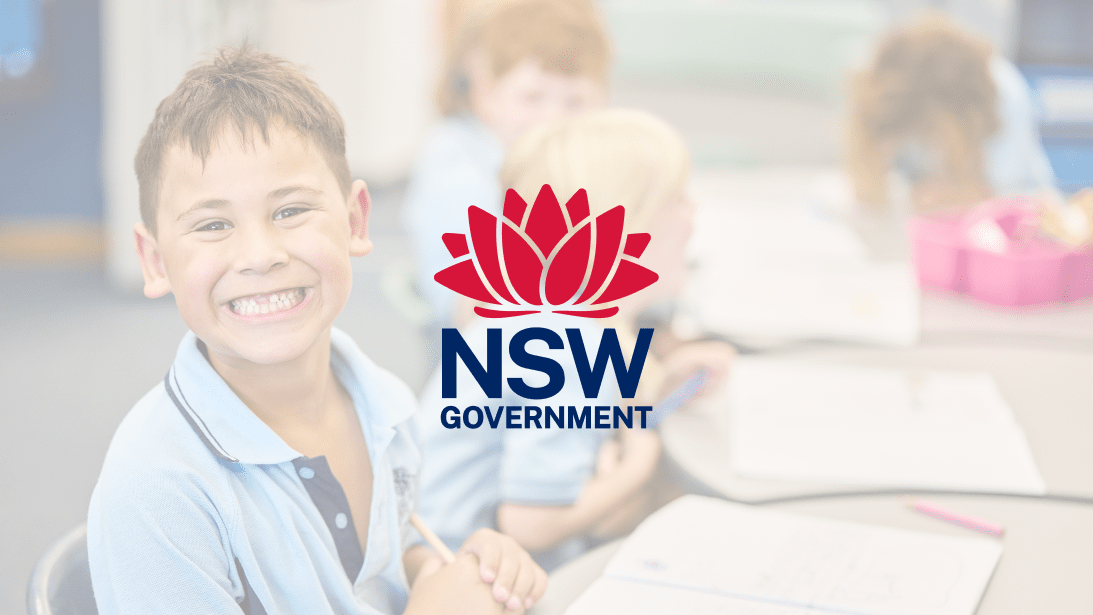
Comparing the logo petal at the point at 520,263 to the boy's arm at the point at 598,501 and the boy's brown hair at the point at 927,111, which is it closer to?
the boy's arm at the point at 598,501

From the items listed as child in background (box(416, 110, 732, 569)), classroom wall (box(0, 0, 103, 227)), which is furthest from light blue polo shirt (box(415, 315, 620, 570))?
classroom wall (box(0, 0, 103, 227))

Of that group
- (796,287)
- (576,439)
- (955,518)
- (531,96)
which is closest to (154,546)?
(576,439)

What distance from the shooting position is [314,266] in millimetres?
459

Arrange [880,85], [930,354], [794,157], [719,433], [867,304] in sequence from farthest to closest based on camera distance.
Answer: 1. [794,157]
2. [880,85]
3. [867,304]
4. [930,354]
5. [719,433]

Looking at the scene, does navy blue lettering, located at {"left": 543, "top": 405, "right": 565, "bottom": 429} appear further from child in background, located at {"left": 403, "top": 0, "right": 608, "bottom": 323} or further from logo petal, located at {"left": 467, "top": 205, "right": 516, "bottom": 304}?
child in background, located at {"left": 403, "top": 0, "right": 608, "bottom": 323}

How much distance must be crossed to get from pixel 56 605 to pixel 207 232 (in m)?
0.26

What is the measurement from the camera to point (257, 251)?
1.44ft

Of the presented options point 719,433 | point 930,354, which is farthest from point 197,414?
point 930,354

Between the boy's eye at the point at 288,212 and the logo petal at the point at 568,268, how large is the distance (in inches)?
6.7

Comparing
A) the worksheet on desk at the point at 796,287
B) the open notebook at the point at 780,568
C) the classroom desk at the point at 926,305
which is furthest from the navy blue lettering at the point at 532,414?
the worksheet on desk at the point at 796,287

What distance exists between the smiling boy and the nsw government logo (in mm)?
87

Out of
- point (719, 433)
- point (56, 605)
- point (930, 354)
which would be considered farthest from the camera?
point (930, 354)

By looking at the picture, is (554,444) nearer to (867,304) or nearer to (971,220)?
(867,304)

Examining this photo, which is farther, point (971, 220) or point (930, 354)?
point (971, 220)
